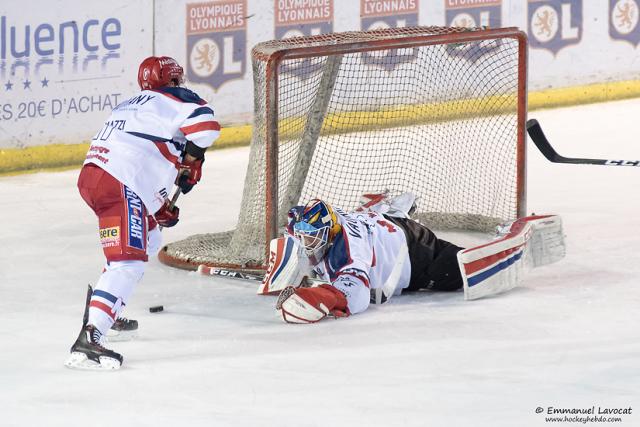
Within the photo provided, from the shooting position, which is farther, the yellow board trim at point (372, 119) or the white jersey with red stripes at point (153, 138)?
the yellow board trim at point (372, 119)

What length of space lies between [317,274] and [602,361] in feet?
4.28

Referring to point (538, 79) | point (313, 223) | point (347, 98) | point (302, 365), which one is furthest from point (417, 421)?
point (538, 79)

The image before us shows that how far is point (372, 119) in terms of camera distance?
7.45 m

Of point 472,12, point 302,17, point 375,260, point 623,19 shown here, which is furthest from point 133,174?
point 623,19


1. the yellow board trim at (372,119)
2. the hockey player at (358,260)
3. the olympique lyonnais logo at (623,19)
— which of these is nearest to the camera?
the hockey player at (358,260)

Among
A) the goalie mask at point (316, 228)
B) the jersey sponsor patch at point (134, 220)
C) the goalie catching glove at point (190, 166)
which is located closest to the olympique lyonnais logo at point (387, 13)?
the goalie mask at point (316, 228)

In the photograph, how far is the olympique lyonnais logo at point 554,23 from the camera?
9.07 meters

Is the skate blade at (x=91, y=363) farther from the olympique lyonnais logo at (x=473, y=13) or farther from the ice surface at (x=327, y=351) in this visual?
the olympique lyonnais logo at (x=473, y=13)

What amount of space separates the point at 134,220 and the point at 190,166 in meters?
0.31

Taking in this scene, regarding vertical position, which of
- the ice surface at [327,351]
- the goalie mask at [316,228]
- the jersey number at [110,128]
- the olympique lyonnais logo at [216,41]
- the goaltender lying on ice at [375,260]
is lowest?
the ice surface at [327,351]

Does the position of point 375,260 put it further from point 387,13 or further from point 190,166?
point 387,13

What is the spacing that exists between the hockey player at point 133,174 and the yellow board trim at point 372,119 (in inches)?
55.8

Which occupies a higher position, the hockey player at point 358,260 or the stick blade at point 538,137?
the stick blade at point 538,137

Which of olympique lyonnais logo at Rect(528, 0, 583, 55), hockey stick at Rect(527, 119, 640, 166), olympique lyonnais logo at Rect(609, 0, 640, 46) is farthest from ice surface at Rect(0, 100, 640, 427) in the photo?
olympique lyonnais logo at Rect(609, 0, 640, 46)
